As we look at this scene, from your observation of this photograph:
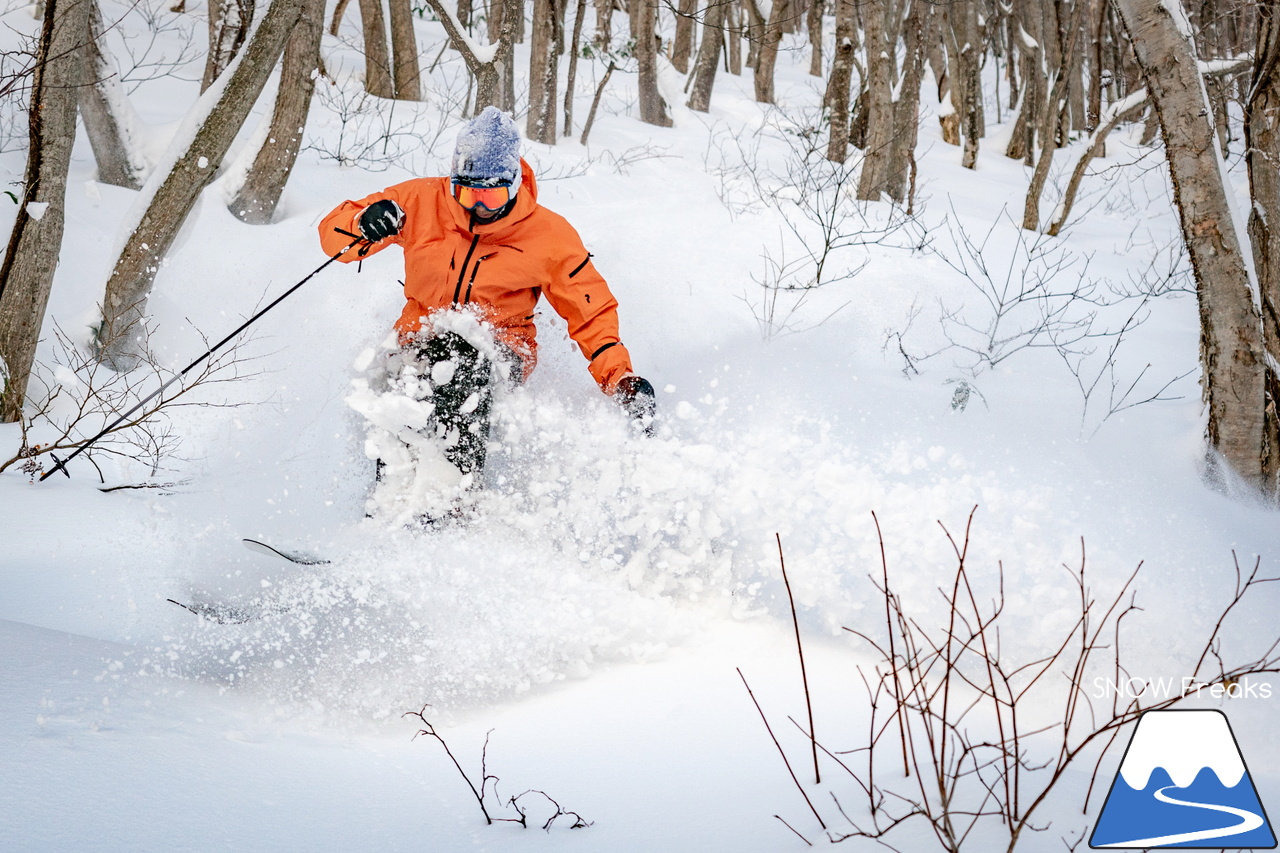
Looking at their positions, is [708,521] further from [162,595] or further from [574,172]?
[574,172]

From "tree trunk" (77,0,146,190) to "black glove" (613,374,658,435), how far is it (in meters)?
3.84

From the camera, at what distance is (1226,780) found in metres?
1.41

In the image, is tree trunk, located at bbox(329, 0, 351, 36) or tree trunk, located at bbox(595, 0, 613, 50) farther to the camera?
tree trunk, located at bbox(595, 0, 613, 50)

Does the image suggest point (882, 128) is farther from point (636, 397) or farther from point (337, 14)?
point (337, 14)

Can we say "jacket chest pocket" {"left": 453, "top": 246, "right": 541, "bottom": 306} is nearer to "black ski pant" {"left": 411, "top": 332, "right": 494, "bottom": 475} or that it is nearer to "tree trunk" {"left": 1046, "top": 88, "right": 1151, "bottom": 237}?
"black ski pant" {"left": 411, "top": 332, "right": 494, "bottom": 475}

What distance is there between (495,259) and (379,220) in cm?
46

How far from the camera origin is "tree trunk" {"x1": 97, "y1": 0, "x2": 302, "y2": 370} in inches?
163

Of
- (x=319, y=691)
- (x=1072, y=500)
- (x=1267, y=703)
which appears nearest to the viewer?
(x=319, y=691)

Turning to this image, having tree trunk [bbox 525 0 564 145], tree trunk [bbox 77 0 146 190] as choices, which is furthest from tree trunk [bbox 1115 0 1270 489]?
tree trunk [bbox 525 0 564 145]

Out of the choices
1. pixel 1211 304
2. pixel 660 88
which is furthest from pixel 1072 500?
pixel 660 88

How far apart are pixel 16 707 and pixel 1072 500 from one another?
3560 mm

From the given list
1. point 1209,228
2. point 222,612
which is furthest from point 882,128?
point 222,612

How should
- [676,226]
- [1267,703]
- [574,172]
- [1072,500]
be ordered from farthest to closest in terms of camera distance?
[574,172]
[676,226]
[1072,500]
[1267,703]

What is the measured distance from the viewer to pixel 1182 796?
1.39m
